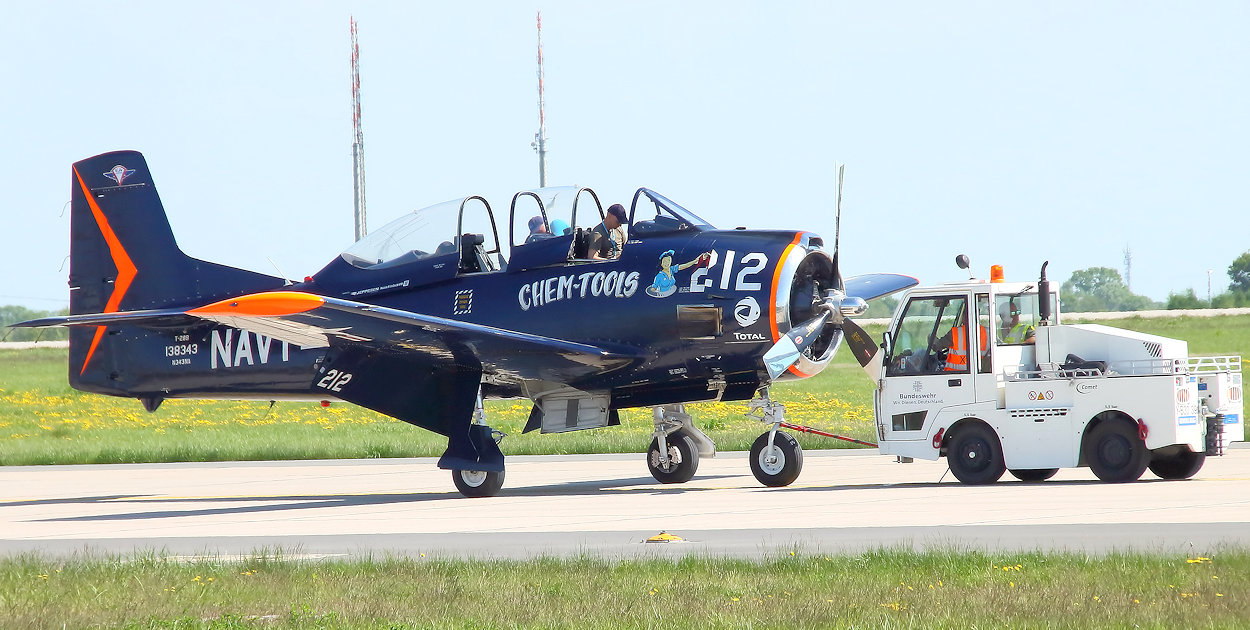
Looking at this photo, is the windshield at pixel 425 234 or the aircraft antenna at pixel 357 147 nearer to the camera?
the windshield at pixel 425 234

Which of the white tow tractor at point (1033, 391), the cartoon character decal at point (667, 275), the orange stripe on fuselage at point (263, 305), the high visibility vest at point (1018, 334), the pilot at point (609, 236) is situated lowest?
the white tow tractor at point (1033, 391)

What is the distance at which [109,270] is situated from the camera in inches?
733

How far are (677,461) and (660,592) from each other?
8.96 m

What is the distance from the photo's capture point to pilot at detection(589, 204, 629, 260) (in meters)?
15.6

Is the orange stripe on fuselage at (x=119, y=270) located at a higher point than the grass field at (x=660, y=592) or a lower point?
higher

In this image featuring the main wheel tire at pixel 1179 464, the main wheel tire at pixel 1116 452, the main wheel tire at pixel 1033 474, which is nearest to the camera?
the main wheel tire at pixel 1116 452

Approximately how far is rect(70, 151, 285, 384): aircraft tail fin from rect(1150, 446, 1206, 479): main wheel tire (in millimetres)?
11733

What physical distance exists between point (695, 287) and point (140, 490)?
→ 9139 millimetres

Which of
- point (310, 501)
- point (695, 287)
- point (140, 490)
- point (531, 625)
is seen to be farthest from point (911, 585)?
point (140, 490)

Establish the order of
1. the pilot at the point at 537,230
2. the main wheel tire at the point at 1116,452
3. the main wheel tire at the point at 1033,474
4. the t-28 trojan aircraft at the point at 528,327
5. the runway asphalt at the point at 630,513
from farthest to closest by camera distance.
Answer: the pilot at the point at 537,230 → the main wheel tire at the point at 1033,474 → the t-28 trojan aircraft at the point at 528,327 → the main wheel tire at the point at 1116,452 → the runway asphalt at the point at 630,513

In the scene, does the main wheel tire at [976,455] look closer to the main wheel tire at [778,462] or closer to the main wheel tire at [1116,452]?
the main wheel tire at [1116,452]

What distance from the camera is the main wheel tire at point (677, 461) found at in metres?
16.6

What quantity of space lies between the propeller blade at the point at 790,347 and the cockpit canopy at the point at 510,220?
1799 mm

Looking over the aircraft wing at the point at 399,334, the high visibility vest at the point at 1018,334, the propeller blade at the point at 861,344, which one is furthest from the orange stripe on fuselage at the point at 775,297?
the high visibility vest at the point at 1018,334
